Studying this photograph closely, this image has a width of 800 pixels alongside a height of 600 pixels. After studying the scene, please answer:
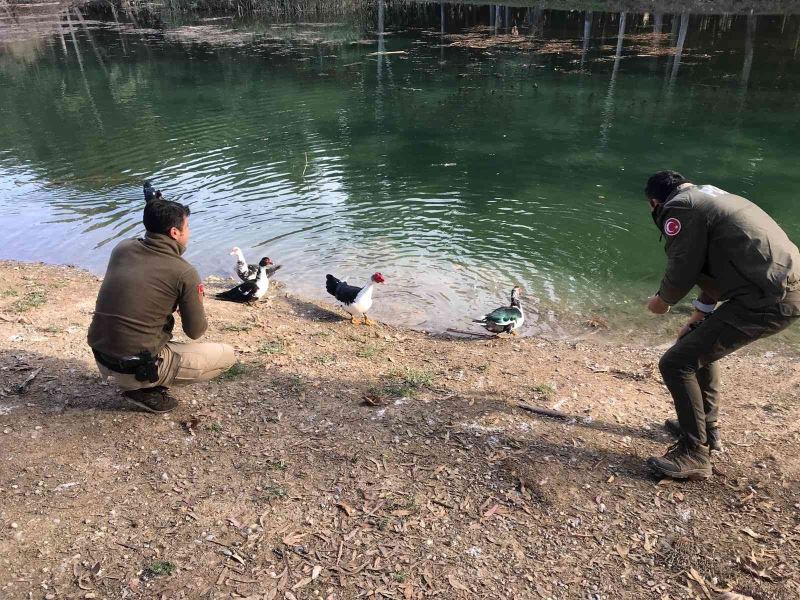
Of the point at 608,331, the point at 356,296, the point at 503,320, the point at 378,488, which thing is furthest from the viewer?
the point at 608,331

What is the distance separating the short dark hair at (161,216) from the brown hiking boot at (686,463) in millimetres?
4650

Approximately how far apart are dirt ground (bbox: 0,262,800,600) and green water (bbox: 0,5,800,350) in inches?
132

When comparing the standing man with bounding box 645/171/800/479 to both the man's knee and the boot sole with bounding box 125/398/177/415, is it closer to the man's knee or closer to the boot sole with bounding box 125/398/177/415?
the man's knee

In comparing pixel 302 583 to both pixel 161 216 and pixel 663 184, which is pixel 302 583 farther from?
pixel 663 184

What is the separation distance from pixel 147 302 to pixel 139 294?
0.32ft

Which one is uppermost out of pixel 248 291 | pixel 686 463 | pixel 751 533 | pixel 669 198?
pixel 669 198

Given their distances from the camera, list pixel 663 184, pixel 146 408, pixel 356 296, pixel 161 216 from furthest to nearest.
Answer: pixel 356 296 → pixel 146 408 → pixel 161 216 → pixel 663 184

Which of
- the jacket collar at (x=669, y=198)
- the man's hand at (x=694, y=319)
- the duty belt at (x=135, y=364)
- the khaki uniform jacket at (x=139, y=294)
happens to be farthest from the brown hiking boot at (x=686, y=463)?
the duty belt at (x=135, y=364)

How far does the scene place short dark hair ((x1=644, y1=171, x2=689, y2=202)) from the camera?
4.58 meters

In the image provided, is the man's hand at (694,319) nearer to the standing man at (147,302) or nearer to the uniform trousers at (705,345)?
the uniform trousers at (705,345)

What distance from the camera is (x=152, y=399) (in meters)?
5.52

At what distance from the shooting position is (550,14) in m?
43.1

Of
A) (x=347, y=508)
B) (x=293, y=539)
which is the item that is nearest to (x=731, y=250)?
(x=347, y=508)

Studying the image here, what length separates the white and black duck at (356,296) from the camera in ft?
28.4
